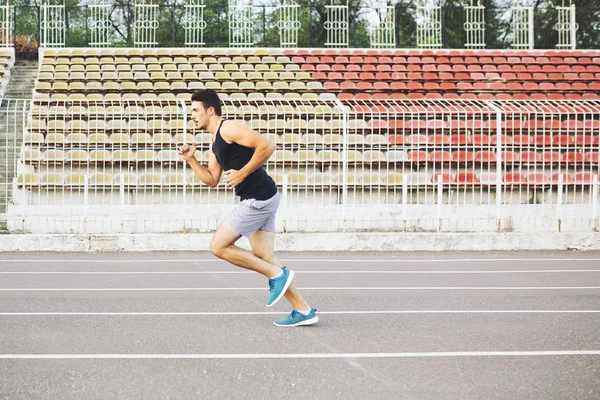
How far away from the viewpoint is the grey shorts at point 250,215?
20.2 feet

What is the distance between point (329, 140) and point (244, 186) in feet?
34.6

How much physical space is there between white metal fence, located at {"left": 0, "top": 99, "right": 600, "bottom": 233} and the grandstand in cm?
4

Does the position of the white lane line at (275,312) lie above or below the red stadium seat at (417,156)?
below

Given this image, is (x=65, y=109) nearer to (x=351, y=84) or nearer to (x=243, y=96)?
(x=243, y=96)

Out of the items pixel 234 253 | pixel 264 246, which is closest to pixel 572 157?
pixel 264 246

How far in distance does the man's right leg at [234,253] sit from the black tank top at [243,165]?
30cm

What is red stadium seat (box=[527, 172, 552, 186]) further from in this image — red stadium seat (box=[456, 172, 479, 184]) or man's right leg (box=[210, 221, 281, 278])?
man's right leg (box=[210, 221, 281, 278])

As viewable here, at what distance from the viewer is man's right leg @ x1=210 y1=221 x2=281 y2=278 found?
613 centimetres

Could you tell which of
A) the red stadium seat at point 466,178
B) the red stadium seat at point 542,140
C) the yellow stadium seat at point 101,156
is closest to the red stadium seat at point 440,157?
the red stadium seat at point 466,178

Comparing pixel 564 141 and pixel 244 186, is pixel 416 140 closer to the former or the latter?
pixel 564 141

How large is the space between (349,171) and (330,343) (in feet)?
35.5

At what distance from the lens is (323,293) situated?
8383mm

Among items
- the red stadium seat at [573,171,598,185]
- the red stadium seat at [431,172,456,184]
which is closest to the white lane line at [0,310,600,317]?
the red stadium seat at [431,172,456,184]

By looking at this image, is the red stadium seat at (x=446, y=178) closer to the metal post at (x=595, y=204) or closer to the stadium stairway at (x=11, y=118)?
the metal post at (x=595, y=204)
